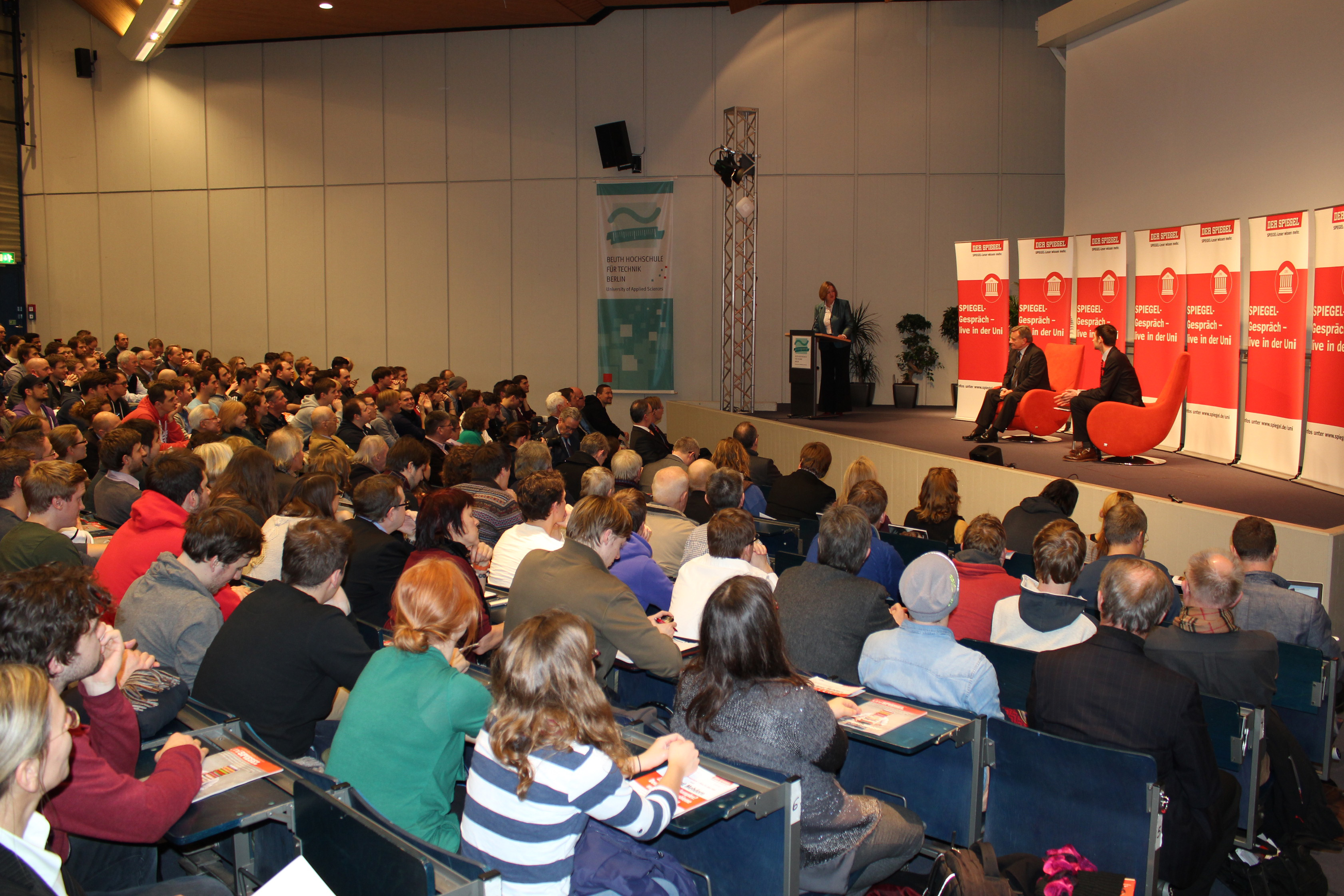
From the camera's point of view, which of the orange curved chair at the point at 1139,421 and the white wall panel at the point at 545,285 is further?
the white wall panel at the point at 545,285

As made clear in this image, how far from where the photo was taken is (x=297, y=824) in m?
2.02

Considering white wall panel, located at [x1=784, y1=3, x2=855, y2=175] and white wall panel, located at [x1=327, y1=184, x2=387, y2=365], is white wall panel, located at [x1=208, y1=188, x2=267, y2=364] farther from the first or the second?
white wall panel, located at [x1=784, y1=3, x2=855, y2=175]

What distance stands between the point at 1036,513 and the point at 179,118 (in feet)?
46.2

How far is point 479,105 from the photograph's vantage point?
530 inches

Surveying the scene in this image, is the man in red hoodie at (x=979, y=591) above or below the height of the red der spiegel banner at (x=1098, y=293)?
below

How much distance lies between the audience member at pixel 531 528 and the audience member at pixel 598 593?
723 mm

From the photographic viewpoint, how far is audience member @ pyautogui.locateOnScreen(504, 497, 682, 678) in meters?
2.98

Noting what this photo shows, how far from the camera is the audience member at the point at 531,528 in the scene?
4035mm

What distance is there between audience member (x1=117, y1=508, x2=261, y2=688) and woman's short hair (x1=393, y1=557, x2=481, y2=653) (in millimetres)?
869

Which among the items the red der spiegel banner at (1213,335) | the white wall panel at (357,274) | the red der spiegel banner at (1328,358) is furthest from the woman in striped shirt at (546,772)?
the white wall panel at (357,274)

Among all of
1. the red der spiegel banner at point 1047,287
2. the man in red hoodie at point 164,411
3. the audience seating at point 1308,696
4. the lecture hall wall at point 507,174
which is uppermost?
the lecture hall wall at point 507,174

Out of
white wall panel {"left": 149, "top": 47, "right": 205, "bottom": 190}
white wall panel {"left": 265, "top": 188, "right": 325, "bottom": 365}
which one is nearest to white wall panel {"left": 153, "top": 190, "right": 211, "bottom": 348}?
white wall panel {"left": 149, "top": 47, "right": 205, "bottom": 190}

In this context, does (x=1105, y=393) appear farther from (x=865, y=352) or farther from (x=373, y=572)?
(x=373, y=572)

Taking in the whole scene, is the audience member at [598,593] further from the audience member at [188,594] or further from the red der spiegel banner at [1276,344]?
the red der spiegel banner at [1276,344]
